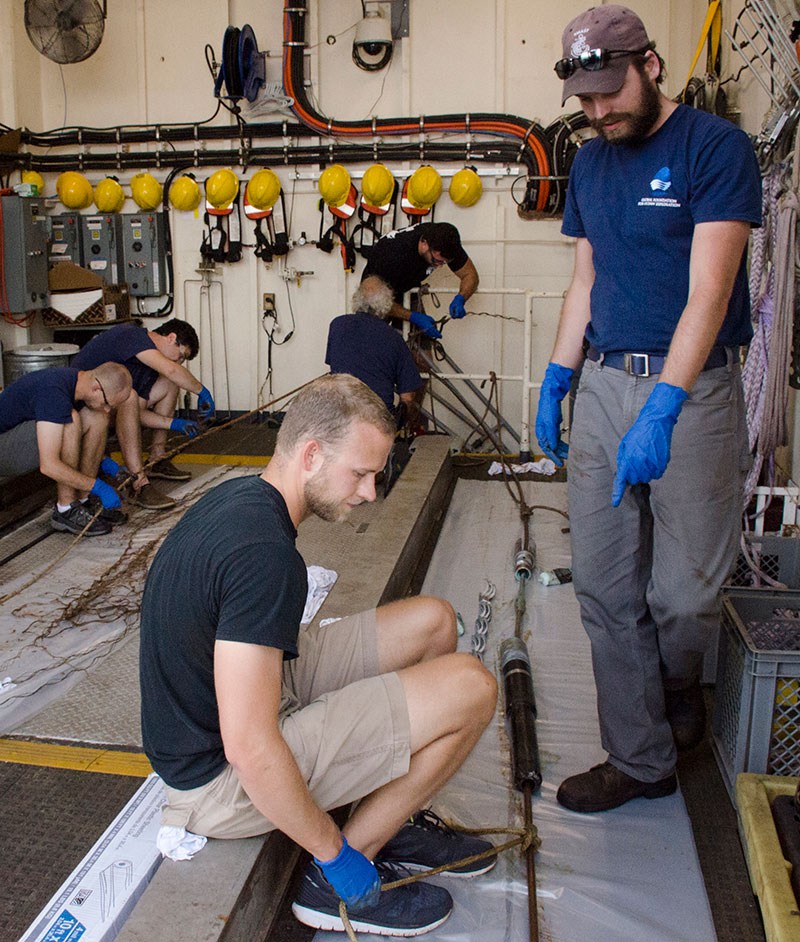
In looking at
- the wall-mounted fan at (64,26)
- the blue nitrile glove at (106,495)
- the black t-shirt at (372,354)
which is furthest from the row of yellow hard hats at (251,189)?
the blue nitrile glove at (106,495)

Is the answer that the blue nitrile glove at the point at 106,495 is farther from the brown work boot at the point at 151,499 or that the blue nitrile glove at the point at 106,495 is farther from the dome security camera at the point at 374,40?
the dome security camera at the point at 374,40

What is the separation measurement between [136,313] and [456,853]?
666 centimetres

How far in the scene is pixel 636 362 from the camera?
213 centimetres

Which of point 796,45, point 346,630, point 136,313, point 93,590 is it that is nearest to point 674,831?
point 346,630

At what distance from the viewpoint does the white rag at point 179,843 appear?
1.77m

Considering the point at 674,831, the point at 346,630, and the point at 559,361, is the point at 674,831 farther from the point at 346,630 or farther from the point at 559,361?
the point at 559,361

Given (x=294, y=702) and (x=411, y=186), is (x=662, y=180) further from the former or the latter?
(x=411, y=186)

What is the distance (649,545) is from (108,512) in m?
3.08

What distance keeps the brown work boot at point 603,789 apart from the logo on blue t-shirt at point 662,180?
1480 millimetres

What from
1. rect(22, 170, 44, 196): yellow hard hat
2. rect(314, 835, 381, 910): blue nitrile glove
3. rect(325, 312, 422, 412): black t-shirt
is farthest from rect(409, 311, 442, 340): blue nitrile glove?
rect(314, 835, 381, 910): blue nitrile glove

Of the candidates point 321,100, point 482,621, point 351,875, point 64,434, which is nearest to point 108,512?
point 64,434

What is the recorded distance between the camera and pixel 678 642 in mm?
2230

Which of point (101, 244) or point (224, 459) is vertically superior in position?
point (101, 244)

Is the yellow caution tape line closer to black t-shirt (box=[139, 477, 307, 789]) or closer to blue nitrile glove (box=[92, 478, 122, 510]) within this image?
blue nitrile glove (box=[92, 478, 122, 510])
